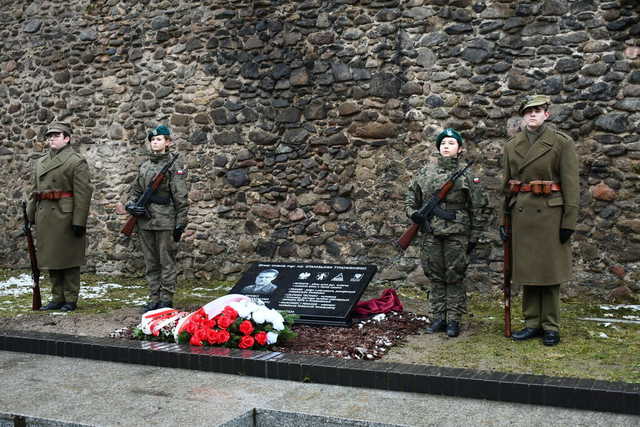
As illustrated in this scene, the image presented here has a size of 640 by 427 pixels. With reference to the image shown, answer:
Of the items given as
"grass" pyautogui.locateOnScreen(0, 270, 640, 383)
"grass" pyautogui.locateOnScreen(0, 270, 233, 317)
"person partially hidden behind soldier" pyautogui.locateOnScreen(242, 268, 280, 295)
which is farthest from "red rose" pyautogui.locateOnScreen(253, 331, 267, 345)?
"grass" pyautogui.locateOnScreen(0, 270, 233, 317)

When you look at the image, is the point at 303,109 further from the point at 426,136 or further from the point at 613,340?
the point at 613,340

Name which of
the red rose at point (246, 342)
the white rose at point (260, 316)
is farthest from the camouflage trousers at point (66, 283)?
the red rose at point (246, 342)

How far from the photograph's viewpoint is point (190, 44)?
10086 millimetres

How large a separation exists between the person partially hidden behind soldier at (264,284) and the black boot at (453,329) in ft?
5.66

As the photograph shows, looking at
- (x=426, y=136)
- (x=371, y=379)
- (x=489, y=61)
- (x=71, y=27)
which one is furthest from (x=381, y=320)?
(x=71, y=27)

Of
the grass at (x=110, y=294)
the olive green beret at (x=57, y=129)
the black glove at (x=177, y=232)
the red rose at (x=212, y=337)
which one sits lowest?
the grass at (x=110, y=294)

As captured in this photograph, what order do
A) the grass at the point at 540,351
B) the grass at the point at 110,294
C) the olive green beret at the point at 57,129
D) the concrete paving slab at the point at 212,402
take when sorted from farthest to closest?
the grass at the point at 110,294
the olive green beret at the point at 57,129
the grass at the point at 540,351
the concrete paving slab at the point at 212,402

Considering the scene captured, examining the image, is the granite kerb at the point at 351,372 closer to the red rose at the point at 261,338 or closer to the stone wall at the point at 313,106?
the red rose at the point at 261,338

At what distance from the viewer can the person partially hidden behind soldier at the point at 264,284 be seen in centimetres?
710

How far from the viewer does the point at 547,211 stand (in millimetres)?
5836

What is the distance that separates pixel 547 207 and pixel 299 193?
160 inches

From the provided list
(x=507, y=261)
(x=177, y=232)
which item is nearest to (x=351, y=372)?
(x=507, y=261)

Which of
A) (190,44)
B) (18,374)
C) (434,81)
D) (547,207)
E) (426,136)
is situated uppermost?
(190,44)

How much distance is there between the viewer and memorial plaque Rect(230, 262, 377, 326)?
6684 mm
